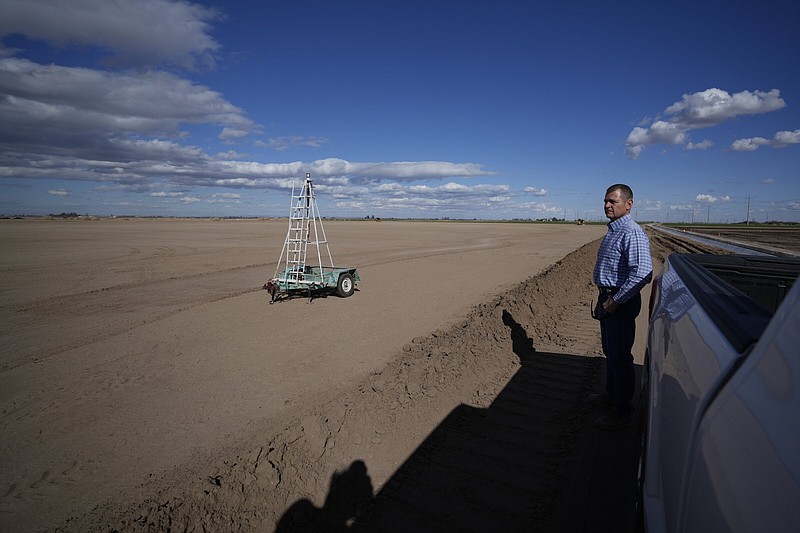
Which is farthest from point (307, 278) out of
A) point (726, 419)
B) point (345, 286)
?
point (726, 419)

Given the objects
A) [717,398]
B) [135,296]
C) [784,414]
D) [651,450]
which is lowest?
[135,296]

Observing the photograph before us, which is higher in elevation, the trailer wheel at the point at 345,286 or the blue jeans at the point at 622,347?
the blue jeans at the point at 622,347

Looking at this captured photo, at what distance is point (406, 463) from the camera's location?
3.43 metres

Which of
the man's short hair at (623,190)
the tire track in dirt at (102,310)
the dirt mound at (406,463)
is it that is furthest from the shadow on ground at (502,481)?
the tire track in dirt at (102,310)

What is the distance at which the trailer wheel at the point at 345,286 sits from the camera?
10586 mm

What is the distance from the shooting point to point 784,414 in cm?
89

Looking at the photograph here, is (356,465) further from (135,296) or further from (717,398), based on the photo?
(135,296)

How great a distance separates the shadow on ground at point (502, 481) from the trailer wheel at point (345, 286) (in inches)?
262

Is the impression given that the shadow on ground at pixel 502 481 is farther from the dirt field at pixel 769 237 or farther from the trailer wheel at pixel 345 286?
the dirt field at pixel 769 237

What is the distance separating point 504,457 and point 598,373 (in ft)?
7.66

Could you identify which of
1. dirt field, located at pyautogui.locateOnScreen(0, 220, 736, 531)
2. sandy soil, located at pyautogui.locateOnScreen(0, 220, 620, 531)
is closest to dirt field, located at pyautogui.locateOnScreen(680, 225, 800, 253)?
sandy soil, located at pyautogui.locateOnScreen(0, 220, 620, 531)

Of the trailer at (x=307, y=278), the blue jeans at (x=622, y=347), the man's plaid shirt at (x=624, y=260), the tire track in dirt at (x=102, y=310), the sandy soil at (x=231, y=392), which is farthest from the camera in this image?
the trailer at (x=307, y=278)

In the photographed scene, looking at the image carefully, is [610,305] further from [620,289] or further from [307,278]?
[307,278]

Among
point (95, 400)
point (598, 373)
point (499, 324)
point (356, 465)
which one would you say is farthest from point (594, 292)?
point (95, 400)
